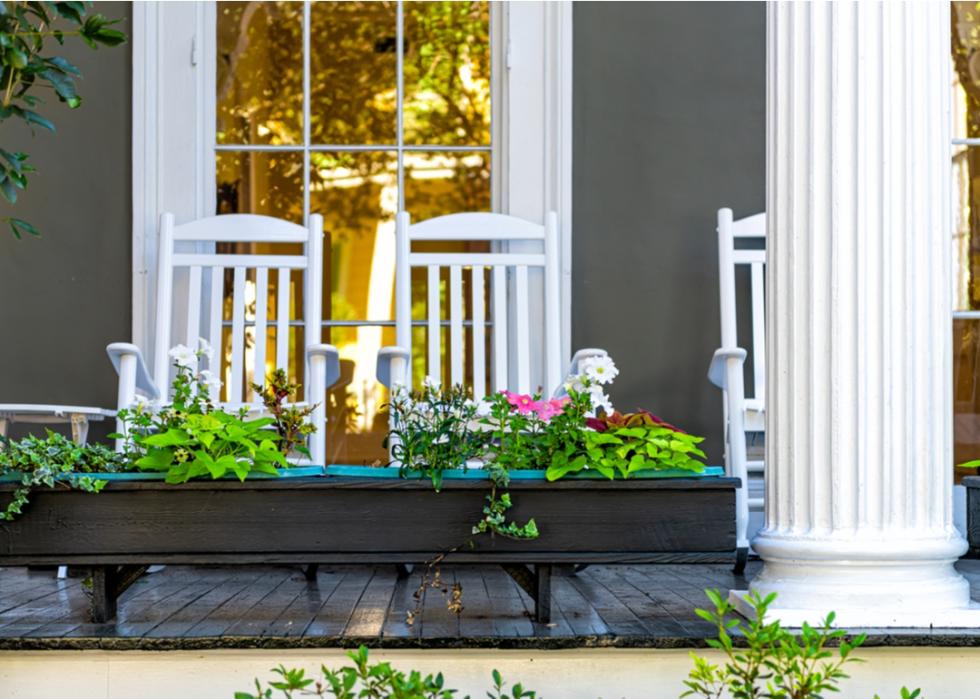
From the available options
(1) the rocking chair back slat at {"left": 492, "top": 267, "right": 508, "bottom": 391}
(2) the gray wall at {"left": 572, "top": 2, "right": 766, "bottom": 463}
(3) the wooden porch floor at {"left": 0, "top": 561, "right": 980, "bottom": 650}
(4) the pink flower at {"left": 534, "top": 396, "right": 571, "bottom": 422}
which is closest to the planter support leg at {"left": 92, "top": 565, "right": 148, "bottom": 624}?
(3) the wooden porch floor at {"left": 0, "top": 561, "right": 980, "bottom": 650}

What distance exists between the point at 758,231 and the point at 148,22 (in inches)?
72.1

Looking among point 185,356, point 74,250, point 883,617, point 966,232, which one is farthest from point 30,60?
point 966,232

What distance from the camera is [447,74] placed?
3918mm

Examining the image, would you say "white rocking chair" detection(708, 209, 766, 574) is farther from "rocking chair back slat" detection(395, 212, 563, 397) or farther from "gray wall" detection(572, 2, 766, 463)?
"rocking chair back slat" detection(395, 212, 563, 397)

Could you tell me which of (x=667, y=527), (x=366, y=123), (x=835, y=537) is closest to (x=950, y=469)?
(x=835, y=537)

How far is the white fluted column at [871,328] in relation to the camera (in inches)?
89.1

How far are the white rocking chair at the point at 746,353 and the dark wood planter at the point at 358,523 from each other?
93cm

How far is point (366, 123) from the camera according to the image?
12.9 ft

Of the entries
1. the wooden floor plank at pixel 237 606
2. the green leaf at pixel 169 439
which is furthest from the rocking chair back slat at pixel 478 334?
the green leaf at pixel 169 439

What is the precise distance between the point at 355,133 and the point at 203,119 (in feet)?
1.45

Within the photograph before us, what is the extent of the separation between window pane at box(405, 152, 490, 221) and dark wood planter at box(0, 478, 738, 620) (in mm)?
1770

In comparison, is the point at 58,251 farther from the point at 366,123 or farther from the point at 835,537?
the point at 835,537

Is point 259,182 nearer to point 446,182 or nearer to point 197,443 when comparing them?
point 446,182

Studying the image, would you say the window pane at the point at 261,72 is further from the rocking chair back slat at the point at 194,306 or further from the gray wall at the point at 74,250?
the rocking chair back slat at the point at 194,306
